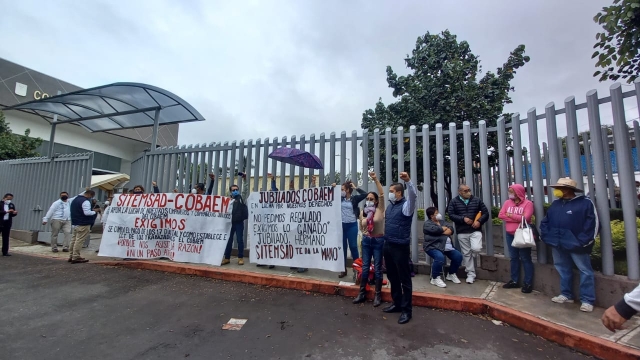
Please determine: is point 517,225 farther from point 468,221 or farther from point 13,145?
point 13,145

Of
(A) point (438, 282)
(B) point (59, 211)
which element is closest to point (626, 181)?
(A) point (438, 282)

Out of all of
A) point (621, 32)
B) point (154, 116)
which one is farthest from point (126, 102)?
point (621, 32)

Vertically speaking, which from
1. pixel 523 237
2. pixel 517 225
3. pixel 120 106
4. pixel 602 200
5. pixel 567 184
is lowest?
pixel 523 237

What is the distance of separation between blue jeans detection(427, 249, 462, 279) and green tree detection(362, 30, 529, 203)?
296 cm

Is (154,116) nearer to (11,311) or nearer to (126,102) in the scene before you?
(126,102)

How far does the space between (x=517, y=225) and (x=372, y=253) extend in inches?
83.4

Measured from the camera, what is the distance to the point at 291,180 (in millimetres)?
6434

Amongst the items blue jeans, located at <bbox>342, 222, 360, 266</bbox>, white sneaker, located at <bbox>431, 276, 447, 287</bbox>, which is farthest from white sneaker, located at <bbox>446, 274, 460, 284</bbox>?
blue jeans, located at <bbox>342, 222, 360, 266</bbox>

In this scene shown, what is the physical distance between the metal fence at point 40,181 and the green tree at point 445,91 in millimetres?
8167

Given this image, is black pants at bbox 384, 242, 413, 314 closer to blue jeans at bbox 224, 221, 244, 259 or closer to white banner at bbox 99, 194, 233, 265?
blue jeans at bbox 224, 221, 244, 259

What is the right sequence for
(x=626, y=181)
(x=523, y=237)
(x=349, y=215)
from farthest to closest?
(x=349, y=215), (x=523, y=237), (x=626, y=181)

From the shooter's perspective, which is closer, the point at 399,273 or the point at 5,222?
the point at 399,273

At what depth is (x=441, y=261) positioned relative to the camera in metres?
4.93

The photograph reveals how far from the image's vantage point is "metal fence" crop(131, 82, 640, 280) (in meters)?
4.02
